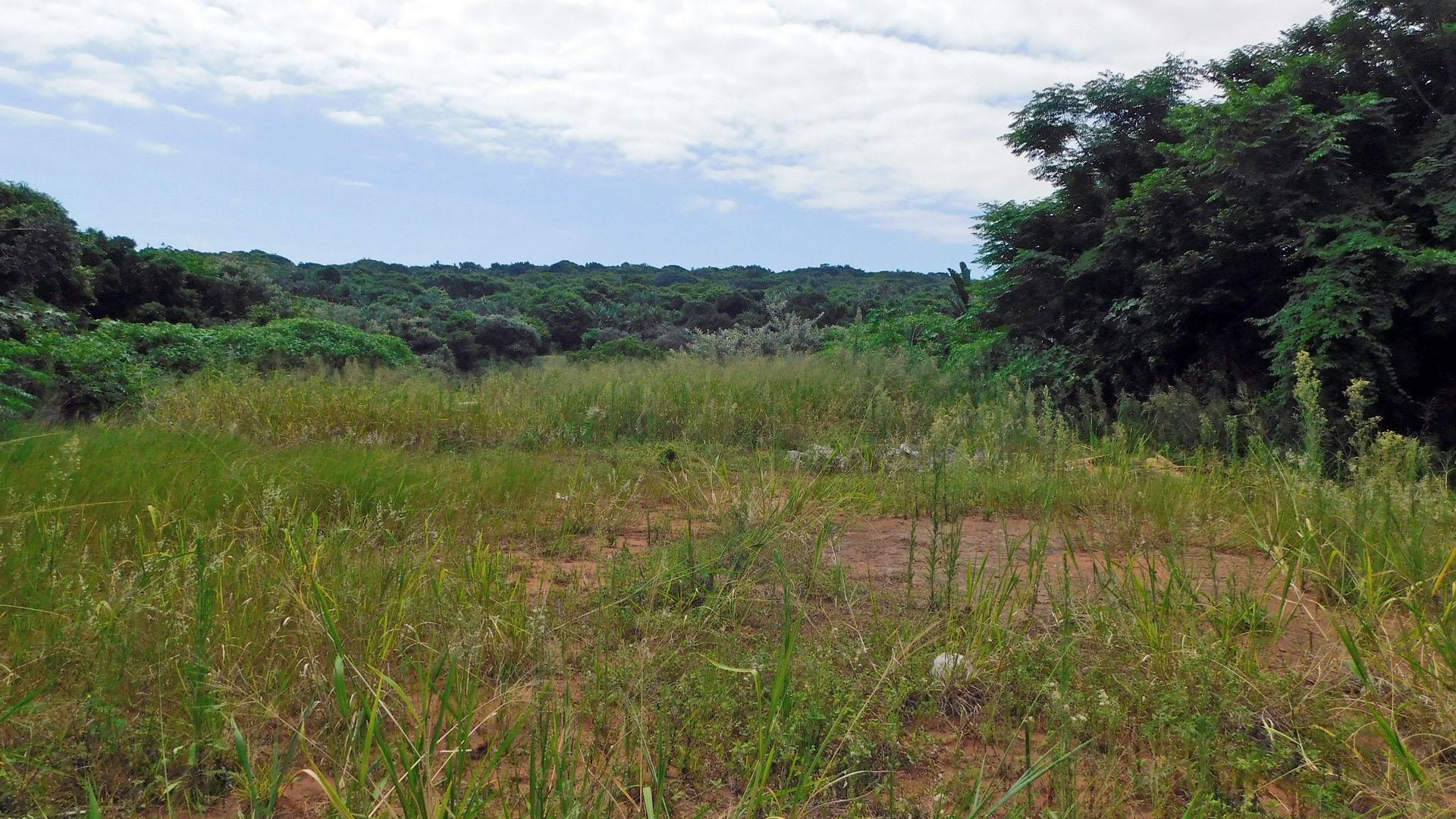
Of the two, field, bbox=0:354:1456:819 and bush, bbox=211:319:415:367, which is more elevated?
bush, bbox=211:319:415:367

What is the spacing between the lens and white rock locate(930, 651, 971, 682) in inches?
95.6

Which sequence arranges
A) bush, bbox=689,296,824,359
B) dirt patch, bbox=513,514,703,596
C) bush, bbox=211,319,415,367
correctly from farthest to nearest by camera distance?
bush, bbox=689,296,824,359 < bush, bbox=211,319,415,367 < dirt patch, bbox=513,514,703,596

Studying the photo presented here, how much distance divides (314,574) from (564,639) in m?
0.74

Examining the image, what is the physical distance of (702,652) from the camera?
8.52ft

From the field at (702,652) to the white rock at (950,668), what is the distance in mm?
11

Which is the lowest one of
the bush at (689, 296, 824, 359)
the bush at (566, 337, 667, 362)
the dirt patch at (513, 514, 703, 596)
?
the dirt patch at (513, 514, 703, 596)

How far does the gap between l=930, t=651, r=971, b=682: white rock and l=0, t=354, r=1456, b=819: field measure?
0.04 ft

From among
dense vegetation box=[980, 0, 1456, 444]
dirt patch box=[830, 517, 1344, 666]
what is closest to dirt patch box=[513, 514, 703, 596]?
dirt patch box=[830, 517, 1344, 666]

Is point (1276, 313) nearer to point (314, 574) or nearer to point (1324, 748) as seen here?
point (1324, 748)

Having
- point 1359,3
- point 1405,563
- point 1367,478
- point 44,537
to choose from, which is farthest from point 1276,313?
point 44,537

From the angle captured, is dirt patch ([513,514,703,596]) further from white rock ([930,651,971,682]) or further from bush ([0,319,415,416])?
bush ([0,319,415,416])

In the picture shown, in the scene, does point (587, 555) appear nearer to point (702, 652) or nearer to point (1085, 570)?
point (702, 652)

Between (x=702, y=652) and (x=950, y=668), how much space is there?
0.75 m

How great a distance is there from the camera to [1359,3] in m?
7.35
